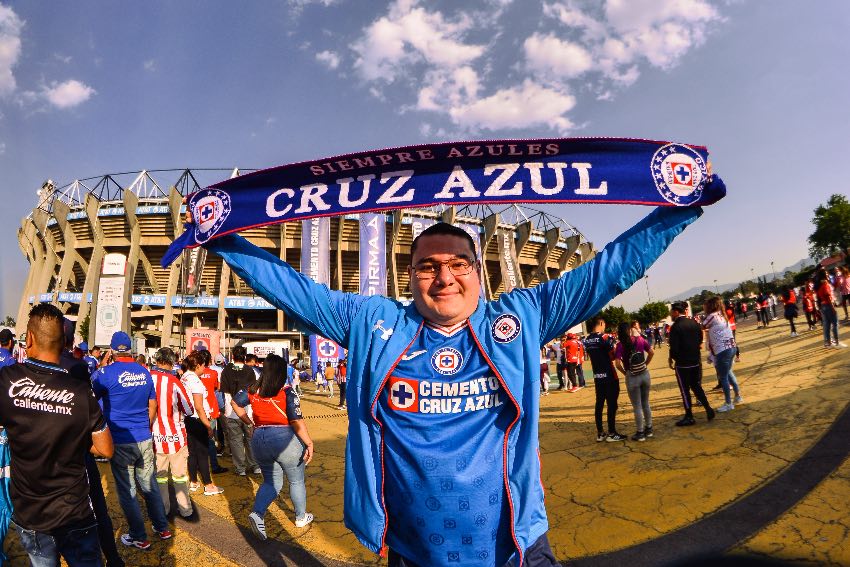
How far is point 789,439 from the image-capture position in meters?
4.84

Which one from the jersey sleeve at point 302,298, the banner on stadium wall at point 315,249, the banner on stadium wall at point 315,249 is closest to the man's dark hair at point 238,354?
the jersey sleeve at point 302,298

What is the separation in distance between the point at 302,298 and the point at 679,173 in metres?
1.83

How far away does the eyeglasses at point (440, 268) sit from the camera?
1.76 metres

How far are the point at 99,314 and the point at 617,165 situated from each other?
18.0 m

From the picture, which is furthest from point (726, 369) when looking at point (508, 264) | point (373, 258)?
point (508, 264)

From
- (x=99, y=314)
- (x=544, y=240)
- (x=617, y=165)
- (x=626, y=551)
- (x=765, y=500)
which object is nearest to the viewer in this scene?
(x=617, y=165)

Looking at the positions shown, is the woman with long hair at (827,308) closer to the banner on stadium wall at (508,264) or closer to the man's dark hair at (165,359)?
the man's dark hair at (165,359)

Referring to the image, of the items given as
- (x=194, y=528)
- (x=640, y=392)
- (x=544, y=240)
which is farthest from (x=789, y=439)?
(x=544, y=240)

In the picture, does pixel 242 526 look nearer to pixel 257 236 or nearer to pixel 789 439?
pixel 789 439

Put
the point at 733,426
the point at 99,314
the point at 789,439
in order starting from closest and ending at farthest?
the point at 789,439, the point at 733,426, the point at 99,314

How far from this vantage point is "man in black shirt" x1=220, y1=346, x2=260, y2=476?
6332 mm

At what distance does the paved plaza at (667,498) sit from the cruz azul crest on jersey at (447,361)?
78.2 inches

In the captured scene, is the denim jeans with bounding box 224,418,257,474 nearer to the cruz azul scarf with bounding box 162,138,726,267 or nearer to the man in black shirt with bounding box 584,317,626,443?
the cruz azul scarf with bounding box 162,138,726,267

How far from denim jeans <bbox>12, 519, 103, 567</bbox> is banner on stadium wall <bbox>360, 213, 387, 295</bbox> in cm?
2044
